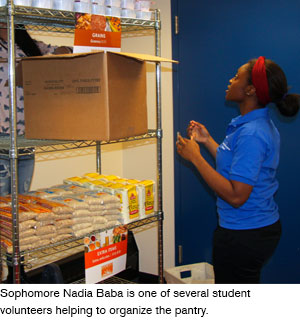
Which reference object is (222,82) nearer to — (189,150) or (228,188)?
(189,150)

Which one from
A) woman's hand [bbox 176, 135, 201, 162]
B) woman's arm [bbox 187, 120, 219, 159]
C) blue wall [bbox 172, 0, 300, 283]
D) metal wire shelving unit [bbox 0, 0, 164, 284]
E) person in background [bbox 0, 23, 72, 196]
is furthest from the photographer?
blue wall [bbox 172, 0, 300, 283]

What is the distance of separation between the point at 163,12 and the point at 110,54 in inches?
63.9

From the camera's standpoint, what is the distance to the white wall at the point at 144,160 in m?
3.12

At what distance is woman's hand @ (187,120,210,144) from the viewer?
2320 millimetres

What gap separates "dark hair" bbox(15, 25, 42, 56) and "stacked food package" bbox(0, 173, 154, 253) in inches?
25.0

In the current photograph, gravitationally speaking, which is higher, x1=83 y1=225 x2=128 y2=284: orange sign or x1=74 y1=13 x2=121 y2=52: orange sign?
x1=74 y1=13 x2=121 y2=52: orange sign

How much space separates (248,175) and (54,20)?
111 centimetres

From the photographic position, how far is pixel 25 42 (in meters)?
2.11

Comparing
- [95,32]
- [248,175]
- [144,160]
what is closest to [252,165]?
[248,175]

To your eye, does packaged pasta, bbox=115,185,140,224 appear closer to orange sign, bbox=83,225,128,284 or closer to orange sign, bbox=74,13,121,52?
orange sign, bbox=83,225,128,284

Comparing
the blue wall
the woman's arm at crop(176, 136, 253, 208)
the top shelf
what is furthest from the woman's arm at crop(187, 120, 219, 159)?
the blue wall

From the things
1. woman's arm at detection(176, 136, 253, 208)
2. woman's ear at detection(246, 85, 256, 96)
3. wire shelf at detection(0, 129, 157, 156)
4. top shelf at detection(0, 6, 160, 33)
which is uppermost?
top shelf at detection(0, 6, 160, 33)

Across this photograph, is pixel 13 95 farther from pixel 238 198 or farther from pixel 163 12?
pixel 163 12

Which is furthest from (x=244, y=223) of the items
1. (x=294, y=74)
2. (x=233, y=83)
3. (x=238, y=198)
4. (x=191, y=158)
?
(x=294, y=74)
